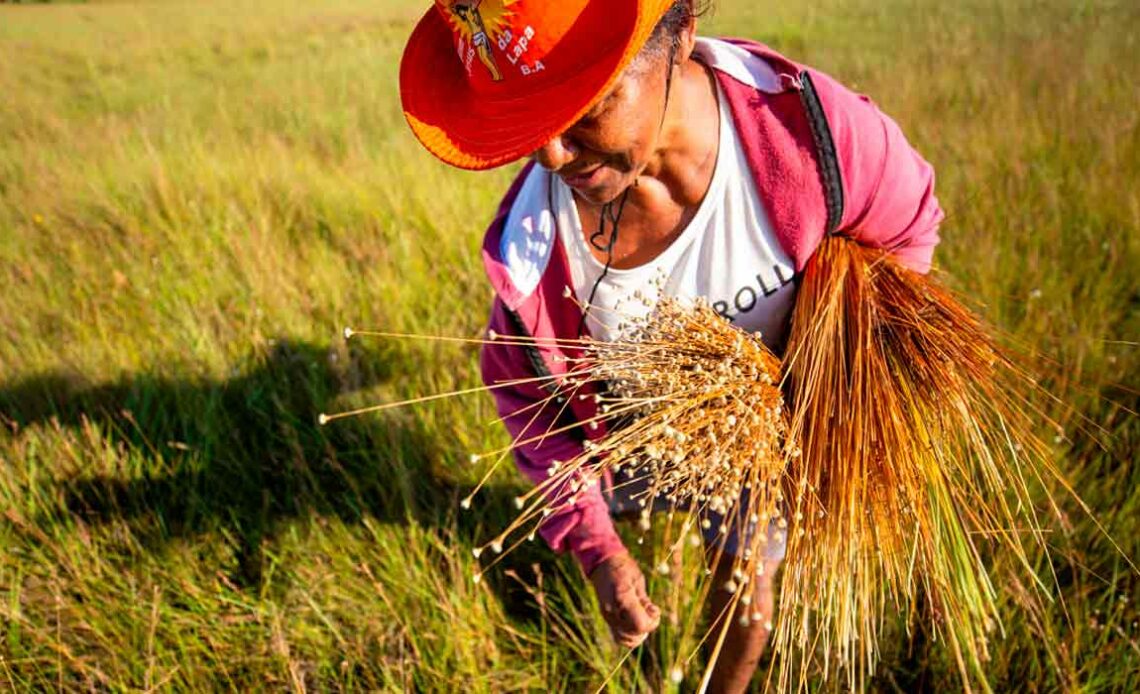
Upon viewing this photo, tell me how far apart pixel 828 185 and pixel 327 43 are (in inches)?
397

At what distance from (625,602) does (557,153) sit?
37.9 inches

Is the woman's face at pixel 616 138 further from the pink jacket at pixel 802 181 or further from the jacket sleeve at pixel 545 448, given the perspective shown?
the jacket sleeve at pixel 545 448

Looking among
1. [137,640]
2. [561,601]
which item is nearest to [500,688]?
[561,601]

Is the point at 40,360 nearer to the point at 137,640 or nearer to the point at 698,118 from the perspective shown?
the point at 137,640

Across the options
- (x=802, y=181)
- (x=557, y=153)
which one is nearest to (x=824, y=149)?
(x=802, y=181)

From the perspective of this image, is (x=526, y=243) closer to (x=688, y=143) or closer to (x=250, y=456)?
(x=688, y=143)

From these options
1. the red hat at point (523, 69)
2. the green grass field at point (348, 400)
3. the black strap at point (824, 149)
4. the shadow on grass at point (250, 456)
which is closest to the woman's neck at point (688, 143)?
the black strap at point (824, 149)

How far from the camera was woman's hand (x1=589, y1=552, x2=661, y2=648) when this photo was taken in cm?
142

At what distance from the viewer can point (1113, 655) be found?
1476mm

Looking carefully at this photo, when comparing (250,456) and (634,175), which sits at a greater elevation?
(634,175)

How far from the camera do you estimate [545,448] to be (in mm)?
1539

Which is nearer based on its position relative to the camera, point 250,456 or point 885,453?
point 885,453

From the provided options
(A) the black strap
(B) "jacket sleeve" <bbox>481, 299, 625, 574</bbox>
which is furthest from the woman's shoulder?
(A) the black strap

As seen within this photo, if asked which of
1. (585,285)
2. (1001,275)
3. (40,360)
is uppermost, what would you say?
(585,285)
